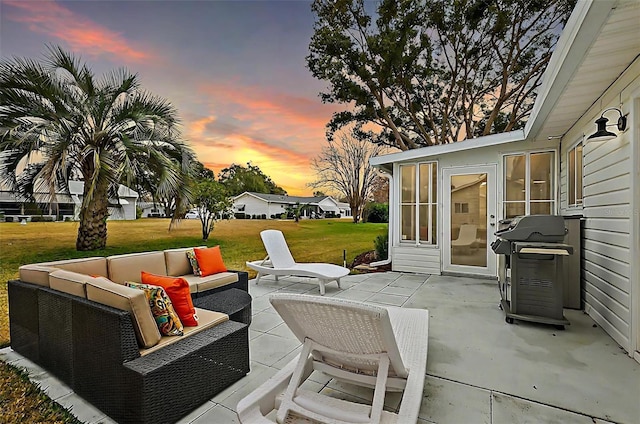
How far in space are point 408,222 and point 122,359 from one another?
5.92m

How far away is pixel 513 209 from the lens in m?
5.80

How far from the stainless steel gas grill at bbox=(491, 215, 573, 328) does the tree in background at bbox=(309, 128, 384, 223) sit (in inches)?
495

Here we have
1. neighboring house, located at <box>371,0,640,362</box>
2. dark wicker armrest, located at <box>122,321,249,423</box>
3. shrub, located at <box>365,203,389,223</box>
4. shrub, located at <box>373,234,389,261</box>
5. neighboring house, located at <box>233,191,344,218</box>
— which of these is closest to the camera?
dark wicker armrest, located at <box>122,321,249,423</box>

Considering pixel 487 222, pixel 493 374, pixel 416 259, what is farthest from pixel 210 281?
pixel 487 222

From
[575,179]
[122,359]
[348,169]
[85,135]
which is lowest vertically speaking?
[122,359]

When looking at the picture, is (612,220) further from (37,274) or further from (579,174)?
(37,274)

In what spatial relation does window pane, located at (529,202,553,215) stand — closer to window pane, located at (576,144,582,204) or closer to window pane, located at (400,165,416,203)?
window pane, located at (576,144,582,204)

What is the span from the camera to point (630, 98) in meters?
2.91

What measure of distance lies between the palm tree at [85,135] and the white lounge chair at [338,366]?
4659 mm

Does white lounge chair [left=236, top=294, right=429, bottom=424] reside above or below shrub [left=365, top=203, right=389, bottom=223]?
below

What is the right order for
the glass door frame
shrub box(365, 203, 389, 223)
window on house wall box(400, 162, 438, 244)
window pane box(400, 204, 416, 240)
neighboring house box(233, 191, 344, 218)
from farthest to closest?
1. neighboring house box(233, 191, 344, 218)
2. shrub box(365, 203, 389, 223)
3. window pane box(400, 204, 416, 240)
4. window on house wall box(400, 162, 438, 244)
5. the glass door frame

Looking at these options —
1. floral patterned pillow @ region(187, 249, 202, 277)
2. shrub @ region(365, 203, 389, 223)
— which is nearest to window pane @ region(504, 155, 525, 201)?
floral patterned pillow @ region(187, 249, 202, 277)

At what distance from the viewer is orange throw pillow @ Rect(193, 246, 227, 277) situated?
421cm

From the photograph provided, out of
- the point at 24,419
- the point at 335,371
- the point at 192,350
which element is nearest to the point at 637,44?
the point at 335,371
